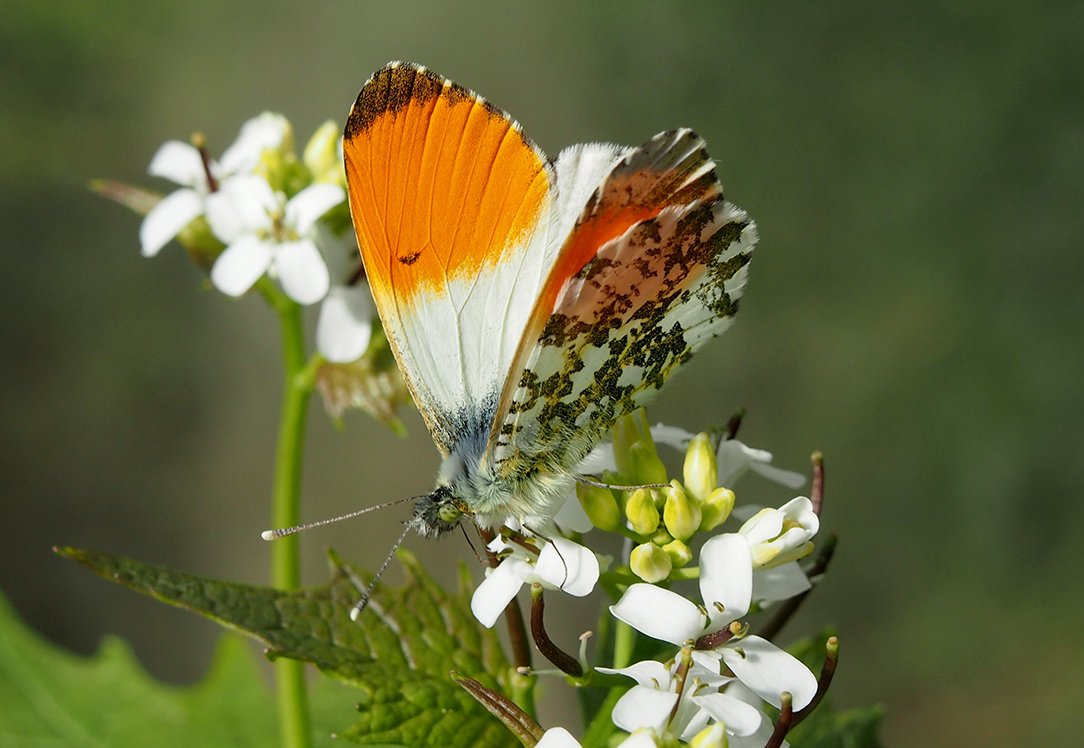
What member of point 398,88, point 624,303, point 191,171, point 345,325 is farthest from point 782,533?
point 191,171

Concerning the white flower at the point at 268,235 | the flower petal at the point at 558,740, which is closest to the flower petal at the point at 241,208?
the white flower at the point at 268,235

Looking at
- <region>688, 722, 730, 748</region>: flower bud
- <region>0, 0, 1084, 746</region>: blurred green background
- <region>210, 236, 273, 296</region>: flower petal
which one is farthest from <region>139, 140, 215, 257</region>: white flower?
<region>0, 0, 1084, 746</region>: blurred green background

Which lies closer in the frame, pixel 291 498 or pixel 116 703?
pixel 291 498

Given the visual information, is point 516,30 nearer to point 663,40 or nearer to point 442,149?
point 663,40

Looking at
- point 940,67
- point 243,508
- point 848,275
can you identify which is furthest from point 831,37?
point 243,508

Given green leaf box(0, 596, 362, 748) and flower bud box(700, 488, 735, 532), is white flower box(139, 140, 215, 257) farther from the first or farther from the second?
flower bud box(700, 488, 735, 532)

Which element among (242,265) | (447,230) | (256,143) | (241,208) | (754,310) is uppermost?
(754,310)

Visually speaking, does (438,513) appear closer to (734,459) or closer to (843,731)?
(734,459)
